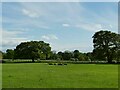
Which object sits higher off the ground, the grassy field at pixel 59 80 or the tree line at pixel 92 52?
the tree line at pixel 92 52

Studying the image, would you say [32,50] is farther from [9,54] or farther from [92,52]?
[92,52]

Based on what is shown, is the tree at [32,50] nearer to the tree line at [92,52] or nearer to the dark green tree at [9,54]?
the tree line at [92,52]

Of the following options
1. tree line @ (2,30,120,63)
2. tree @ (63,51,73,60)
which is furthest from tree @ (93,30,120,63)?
tree @ (63,51,73,60)

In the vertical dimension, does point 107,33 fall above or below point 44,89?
above

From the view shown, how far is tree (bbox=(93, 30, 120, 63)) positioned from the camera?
113431 millimetres

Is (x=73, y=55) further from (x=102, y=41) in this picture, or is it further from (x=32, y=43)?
(x=102, y=41)

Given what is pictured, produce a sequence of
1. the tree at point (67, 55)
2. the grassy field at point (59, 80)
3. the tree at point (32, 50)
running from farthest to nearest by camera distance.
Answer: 1. the tree at point (67, 55)
2. the tree at point (32, 50)
3. the grassy field at point (59, 80)

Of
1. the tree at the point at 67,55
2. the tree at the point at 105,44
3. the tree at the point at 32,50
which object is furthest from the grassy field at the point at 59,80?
the tree at the point at 67,55

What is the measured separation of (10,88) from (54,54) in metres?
151

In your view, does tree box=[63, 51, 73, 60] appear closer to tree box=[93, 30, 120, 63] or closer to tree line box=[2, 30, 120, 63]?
tree line box=[2, 30, 120, 63]

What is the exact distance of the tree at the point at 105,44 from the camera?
11343 centimetres

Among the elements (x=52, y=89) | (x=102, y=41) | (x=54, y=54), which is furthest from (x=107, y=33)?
(x=52, y=89)

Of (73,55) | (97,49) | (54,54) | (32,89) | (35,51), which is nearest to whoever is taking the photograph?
(32,89)

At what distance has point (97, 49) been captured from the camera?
11450 centimetres
